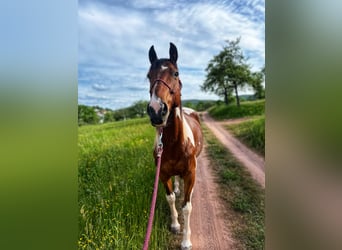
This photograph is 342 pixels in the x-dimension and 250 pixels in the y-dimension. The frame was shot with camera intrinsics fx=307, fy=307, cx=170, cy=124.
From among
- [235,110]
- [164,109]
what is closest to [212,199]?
[235,110]

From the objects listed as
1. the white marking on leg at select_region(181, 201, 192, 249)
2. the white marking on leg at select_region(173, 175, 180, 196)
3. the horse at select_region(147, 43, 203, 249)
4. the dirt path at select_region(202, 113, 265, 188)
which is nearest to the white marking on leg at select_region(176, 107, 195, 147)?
the horse at select_region(147, 43, 203, 249)

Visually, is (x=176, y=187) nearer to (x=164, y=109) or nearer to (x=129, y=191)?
(x=129, y=191)

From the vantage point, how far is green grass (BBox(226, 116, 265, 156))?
1558mm

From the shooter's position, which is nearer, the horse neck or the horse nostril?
the horse nostril

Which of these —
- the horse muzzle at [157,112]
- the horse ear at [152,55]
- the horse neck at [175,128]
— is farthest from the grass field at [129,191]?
the horse ear at [152,55]

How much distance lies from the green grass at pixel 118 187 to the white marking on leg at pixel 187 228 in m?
0.09

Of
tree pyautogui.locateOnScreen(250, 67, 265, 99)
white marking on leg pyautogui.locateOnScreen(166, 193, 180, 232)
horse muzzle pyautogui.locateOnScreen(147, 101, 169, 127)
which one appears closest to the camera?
horse muzzle pyautogui.locateOnScreen(147, 101, 169, 127)

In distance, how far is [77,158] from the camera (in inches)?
65.0

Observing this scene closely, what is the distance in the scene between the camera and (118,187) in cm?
168

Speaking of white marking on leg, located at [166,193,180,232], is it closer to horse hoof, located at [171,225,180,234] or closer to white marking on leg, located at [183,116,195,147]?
horse hoof, located at [171,225,180,234]
